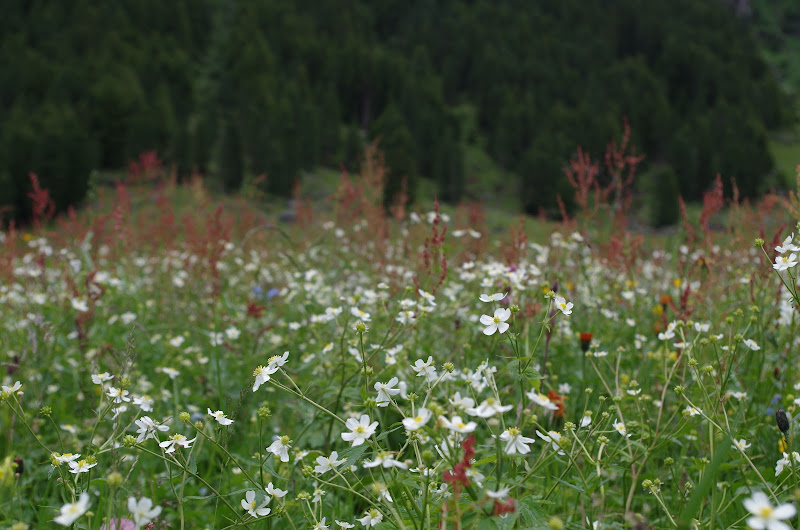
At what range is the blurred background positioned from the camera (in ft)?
78.1

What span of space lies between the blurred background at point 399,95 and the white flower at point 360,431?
50.9ft

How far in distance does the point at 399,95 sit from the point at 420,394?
36667 mm

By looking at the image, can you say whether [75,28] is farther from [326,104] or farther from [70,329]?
[70,329]

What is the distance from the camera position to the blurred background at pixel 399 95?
937 inches

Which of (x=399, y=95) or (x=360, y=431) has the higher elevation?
(x=360, y=431)

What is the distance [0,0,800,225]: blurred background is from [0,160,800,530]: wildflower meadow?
13676 mm

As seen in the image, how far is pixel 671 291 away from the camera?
3469 millimetres

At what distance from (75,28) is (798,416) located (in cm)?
3902

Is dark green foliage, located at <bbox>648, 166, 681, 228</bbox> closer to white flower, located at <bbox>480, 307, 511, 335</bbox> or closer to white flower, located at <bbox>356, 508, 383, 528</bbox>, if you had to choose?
white flower, located at <bbox>480, 307, 511, 335</bbox>

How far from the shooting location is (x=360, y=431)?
3.74 ft

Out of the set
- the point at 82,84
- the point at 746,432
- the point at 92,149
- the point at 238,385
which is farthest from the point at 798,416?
the point at 82,84

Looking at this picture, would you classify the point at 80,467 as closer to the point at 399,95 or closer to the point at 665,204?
the point at 665,204

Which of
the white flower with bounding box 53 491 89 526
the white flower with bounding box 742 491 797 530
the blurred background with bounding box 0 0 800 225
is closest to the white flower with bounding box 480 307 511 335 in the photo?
the white flower with bounding box 742 491 797 530

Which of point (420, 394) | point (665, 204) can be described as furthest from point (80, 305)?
point (665, 204)
